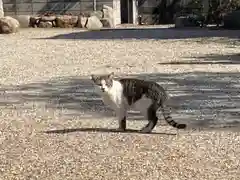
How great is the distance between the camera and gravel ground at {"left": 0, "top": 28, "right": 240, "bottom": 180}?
4.67 m

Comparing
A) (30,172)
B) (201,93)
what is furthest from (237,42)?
(30,172)

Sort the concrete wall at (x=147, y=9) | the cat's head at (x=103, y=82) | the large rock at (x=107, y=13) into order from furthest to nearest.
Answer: the concrete wall at (x=147, y=9)
the large rock at (x=107, y=13)
the cat's head at (x=103, y=82)

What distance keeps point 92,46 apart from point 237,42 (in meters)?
3.90

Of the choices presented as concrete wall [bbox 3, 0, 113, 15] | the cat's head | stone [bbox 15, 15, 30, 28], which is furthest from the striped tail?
concrete wall [bbox 3, 0, 113, 15]

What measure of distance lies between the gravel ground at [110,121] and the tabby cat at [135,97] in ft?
0.61

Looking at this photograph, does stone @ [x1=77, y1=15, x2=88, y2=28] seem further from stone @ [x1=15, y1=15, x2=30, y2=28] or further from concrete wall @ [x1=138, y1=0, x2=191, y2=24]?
concrete wall @ [x1=138, y1=0, x2=191, y2=24]

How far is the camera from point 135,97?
5.74 m

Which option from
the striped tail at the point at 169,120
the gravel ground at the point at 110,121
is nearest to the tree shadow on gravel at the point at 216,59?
the gravel ground at the point at 110,121

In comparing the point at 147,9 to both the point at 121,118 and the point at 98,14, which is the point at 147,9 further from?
the point at 121,118

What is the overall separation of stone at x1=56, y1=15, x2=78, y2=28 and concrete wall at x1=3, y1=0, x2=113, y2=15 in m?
1.63

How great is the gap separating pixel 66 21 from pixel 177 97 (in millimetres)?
16979

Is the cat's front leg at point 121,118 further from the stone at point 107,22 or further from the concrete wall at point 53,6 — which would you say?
the concrete wall at point 53,6

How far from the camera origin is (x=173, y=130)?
592 cm

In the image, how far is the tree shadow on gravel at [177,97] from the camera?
6.58 metres
